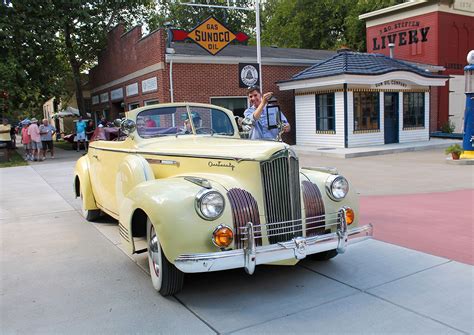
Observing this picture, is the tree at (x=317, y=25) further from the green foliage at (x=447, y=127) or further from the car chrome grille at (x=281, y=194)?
the car chrome grille at (x=281, y=194)

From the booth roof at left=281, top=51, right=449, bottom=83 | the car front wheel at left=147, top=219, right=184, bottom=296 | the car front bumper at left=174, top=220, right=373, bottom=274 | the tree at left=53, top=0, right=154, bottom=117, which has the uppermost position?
the tree at left=53, top=0, right=154, bottom=117

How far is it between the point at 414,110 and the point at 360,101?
3.23 metres

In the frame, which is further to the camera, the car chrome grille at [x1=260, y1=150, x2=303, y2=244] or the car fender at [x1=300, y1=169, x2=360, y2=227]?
the car fender at [x1=300, y1=169, x2=360, y2=227]

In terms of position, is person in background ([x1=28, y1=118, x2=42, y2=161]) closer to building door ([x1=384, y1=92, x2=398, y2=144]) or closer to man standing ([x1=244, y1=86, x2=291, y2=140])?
man standing ([x1=244, y1=86, x2=291, y2=140])

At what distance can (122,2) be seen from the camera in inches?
920

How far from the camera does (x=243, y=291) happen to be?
390 cm

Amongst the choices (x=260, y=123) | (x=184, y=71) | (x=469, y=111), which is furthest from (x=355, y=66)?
(x=260, y=123)

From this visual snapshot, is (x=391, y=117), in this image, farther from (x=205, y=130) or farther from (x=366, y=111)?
(x=205, y=130)

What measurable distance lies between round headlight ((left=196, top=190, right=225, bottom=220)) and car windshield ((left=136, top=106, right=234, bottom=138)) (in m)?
1.83

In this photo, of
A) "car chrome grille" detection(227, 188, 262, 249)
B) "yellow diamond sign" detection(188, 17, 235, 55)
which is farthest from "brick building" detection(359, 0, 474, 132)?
"car chrome grille" detection(227, 188, 262, 249)

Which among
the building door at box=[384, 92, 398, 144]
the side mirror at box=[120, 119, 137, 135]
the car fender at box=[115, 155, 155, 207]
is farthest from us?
the building door at box=[384, 92, 398, 144]

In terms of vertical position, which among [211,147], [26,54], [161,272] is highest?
[26,54]

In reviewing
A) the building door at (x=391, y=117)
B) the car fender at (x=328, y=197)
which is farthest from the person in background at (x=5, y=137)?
the car fender at (x=328, y=197)

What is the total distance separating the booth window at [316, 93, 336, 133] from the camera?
1722cm
